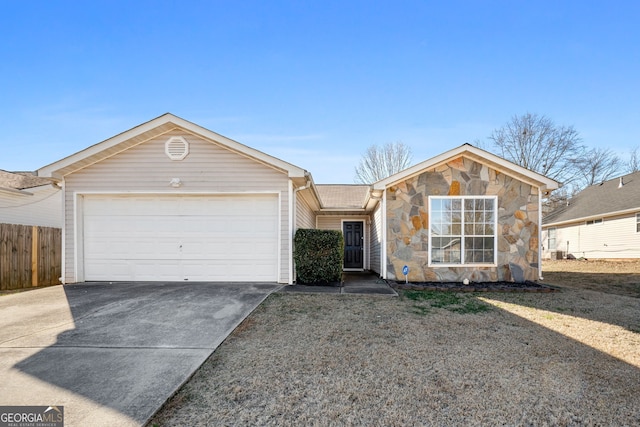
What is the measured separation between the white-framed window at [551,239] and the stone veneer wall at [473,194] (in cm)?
1779

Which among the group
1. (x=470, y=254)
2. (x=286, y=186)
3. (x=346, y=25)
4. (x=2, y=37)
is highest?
(x=346, y=25)

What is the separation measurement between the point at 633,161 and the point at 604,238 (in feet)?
49.8

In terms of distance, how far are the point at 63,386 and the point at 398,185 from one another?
7684 millimetres

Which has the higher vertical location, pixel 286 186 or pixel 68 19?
pixel 68 19

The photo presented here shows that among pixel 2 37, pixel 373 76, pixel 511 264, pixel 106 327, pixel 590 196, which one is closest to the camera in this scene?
pixel 106 327

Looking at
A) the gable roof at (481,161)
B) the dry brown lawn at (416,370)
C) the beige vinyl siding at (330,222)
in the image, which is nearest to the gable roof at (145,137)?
the gable roof at (481,161)

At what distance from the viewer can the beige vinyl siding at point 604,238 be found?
624 inches

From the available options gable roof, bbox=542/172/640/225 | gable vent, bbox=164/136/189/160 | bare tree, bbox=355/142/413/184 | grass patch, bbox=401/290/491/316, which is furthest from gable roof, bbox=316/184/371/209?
gable roof, bbox=542/172/640/225

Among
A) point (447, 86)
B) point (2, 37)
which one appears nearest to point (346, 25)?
point (447, 86)

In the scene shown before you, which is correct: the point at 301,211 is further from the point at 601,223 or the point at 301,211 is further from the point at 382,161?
the point at 601,223

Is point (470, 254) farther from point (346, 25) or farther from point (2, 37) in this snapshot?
point (2, 37)

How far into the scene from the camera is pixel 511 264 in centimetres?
844

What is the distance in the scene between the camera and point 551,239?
2283cm

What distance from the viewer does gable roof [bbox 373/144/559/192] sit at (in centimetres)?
819
